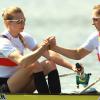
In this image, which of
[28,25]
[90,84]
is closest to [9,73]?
[90,84]

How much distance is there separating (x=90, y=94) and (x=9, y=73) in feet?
2.75

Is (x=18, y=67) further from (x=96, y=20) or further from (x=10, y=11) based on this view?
(x=96, y=20)

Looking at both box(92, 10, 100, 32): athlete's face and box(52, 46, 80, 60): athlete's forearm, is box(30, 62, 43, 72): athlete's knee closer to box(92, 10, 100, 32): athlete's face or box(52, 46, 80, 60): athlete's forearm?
box(52, 46, 80, 60): athlete's forearm

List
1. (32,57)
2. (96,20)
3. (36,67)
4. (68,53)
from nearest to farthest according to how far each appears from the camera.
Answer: (32,57) < (36,67) < (96,20) < (68,53)

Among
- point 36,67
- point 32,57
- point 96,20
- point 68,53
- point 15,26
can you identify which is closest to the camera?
point 32,57

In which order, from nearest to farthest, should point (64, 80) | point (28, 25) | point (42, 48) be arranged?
1. point (42, 48)
2. point (64, 80)
3. point (28, 25)

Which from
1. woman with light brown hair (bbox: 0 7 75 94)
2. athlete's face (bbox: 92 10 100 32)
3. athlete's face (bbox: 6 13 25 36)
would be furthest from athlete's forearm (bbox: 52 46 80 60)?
athlete's face (bbox: 6 13 25 36)

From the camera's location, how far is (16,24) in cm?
788

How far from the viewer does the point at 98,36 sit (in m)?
8.09

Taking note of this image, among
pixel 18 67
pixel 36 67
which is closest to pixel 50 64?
pixel 36 67

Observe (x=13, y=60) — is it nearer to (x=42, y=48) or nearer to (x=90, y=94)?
Answer: (x=42, y=48)

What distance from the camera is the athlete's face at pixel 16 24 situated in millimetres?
7871

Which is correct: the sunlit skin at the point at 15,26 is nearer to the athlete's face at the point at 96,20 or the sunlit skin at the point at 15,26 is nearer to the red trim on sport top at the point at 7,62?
the red trim on sport top at the point at 7,62

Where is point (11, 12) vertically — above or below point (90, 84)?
above
